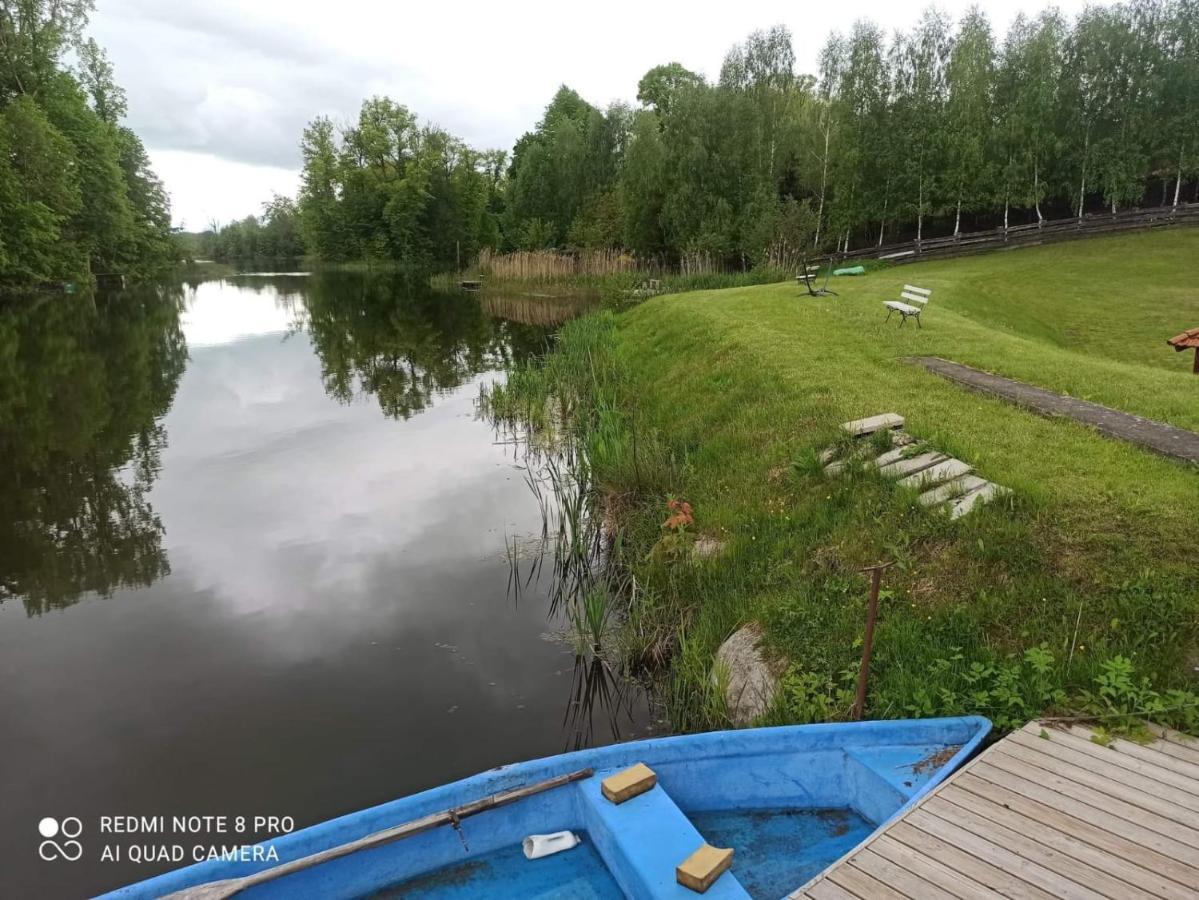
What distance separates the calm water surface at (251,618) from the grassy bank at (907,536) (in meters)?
1.32

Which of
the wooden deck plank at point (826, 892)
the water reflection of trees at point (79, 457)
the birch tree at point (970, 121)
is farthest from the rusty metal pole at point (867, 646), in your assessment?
the birch tree at point (970, 121)

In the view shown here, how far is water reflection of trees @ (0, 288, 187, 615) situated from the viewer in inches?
314

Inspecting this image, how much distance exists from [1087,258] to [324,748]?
31.8m

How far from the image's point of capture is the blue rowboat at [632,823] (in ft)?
10.2

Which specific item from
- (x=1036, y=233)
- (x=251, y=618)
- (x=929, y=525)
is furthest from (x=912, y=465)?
(x=1036, y=233)

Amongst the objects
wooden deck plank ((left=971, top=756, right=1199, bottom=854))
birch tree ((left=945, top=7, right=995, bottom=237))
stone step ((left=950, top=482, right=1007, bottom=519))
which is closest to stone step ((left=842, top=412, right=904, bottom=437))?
stone step ((left=950, top=482, right=1007, bottom=519))

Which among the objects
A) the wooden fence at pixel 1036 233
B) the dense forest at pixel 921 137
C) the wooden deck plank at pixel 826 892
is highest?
the dense forest at pixel 921 137

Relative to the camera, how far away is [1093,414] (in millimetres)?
7711

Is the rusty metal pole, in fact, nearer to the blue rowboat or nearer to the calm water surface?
the blue rowboat

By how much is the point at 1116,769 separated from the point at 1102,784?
174mm

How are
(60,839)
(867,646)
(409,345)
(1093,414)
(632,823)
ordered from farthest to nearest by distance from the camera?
(409,345) → (1093,414) → (60,839) → (867,646) → (632,823)

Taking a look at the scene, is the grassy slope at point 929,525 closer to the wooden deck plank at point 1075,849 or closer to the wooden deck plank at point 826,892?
the wooden deck plank at point 1075,849

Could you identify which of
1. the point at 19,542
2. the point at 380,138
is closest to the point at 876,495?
the point at 19,542

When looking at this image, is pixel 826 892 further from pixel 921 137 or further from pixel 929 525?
pixel 921 137
